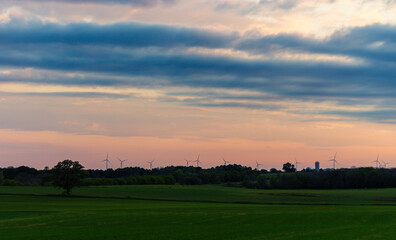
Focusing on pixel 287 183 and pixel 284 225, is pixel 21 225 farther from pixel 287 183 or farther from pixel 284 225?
pixel 287 183

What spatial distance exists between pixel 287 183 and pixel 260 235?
152m

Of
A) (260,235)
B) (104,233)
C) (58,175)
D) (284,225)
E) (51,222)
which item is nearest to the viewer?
(260,235)

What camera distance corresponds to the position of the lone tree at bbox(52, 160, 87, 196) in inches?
5157

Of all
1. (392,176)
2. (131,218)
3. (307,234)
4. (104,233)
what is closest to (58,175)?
(131,218)

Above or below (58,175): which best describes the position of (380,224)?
below

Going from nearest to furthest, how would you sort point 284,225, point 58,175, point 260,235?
point 260,235
point 284,225
point 58,175

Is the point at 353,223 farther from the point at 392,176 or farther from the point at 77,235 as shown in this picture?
the point at 392,176

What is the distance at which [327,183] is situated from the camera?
18800 cm

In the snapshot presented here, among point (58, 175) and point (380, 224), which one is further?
point (58, 175)

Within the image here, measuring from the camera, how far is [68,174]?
131125mm

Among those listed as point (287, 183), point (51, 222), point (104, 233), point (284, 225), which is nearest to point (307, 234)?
point (284, 225)

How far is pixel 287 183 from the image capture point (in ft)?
619

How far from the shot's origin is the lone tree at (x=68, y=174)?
430 ft

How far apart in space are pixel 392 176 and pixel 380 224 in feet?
497
